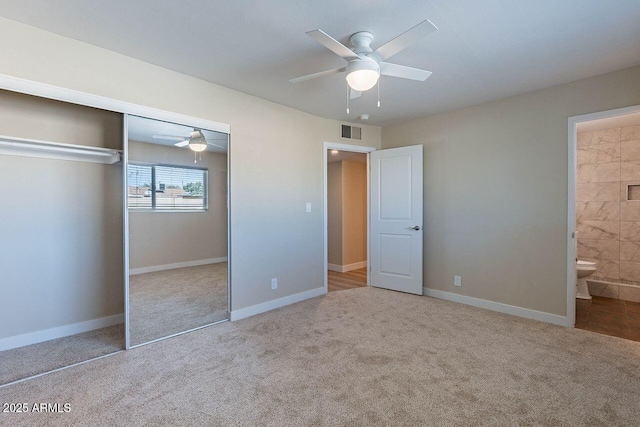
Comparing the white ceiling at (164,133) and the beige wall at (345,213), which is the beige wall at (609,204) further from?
the white ceiling at (164,133)

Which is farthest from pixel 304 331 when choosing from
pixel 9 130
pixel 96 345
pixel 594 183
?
pixel 594 183

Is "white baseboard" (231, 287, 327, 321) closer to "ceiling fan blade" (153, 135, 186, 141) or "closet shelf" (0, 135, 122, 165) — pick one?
"ceiling fan blade" (153, 135, 186, 141)

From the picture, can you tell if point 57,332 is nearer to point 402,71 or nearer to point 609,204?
point 402,71

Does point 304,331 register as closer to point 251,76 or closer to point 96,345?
point 96,345

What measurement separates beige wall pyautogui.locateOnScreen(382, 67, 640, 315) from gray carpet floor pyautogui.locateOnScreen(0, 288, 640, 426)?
2.10ft

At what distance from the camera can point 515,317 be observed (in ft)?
11.5

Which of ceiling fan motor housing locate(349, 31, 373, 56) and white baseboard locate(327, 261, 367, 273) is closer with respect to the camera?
ceiling fan motor housing locate(349, 31, 373, 56)

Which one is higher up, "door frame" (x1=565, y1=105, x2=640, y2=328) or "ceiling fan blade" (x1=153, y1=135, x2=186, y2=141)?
"ceiling fan blade" (x1=153, y1=135, x2=186, y2=141)

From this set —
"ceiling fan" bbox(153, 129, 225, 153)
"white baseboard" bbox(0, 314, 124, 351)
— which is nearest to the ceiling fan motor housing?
"ceiling fan" bbox(153, 129, 225, 153)

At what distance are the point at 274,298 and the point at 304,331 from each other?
2.80 feet

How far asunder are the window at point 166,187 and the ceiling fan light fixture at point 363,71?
1.89 m

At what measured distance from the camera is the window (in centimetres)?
282

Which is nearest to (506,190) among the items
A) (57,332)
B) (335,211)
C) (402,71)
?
(402,71)

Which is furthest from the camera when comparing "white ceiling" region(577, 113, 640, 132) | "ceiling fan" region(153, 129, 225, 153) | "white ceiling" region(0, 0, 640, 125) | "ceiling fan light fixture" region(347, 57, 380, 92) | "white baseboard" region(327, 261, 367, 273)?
"white baseboard" region(327, 261, 367, 273)
